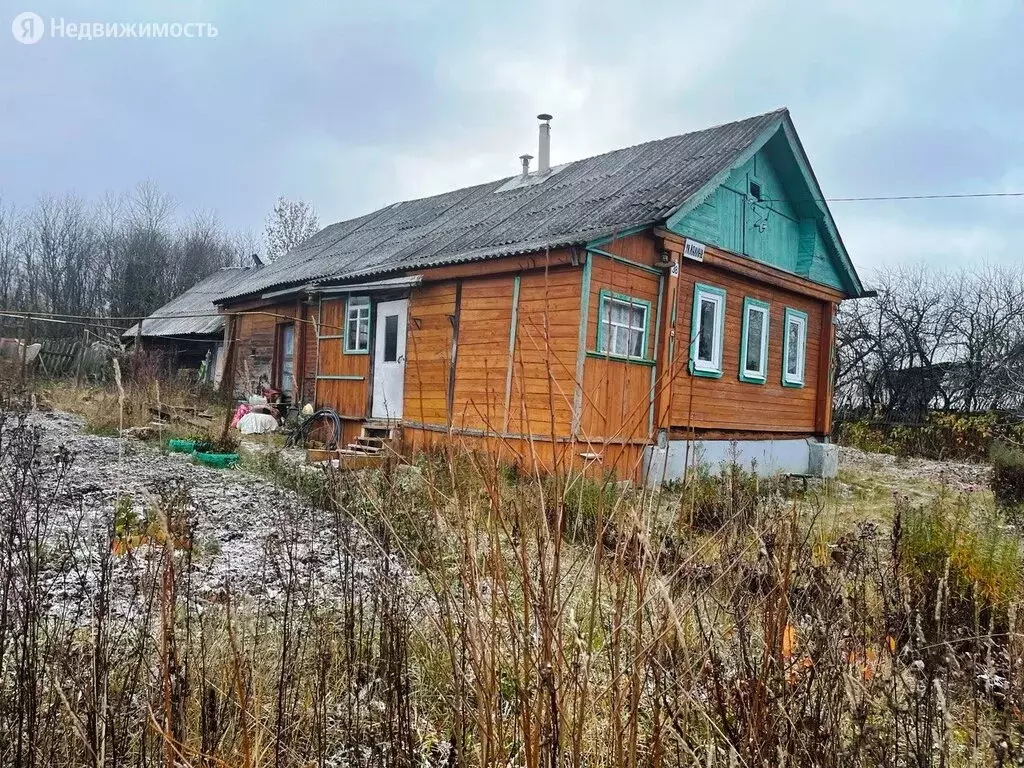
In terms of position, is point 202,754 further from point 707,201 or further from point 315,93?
point 315,93

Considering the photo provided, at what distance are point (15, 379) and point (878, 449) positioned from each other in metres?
20.7

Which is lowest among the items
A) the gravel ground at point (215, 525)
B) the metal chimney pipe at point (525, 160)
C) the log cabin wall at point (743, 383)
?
the gravel ground at point (215, 525)

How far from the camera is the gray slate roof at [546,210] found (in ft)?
31.1

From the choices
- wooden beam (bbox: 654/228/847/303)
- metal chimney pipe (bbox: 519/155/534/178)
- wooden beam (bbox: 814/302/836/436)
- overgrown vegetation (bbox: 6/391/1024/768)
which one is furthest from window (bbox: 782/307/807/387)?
overgrown vegetation (bbox: 6/391/1024/768)

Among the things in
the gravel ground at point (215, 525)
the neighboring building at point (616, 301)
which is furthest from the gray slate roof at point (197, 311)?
the gravel ground at point (215, 525)

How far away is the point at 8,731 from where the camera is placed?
2020 millimetres

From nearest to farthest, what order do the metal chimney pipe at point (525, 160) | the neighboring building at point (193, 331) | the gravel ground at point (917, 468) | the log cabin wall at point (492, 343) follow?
the log cabin wall at point (492, 343) < the gravel ground at point (917, 468) < the metal chimney pipe at point (525, 160) < the neighboring building at point (193, 331)

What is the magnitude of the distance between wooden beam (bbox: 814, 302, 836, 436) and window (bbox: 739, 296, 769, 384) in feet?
6.88

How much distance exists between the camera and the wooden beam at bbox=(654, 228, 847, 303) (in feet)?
31.3

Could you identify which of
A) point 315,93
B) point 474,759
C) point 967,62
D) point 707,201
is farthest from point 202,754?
point 967,62

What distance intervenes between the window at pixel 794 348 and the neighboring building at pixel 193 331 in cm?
1522

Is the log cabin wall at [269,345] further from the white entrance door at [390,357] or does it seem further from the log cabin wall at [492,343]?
the log cabin wall at [492,343]

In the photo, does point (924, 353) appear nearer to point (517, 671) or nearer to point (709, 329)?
point (709, 329)

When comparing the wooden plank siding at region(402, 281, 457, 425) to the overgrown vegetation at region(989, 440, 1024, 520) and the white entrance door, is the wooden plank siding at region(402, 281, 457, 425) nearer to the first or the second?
the white entrance door
